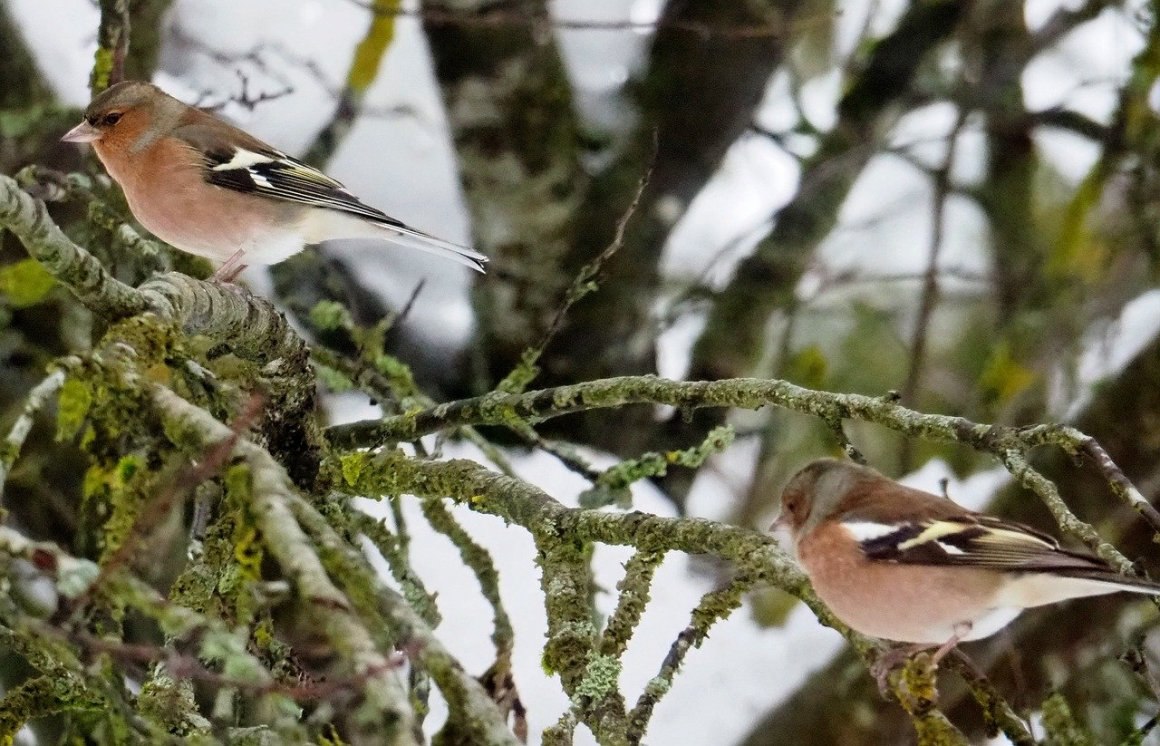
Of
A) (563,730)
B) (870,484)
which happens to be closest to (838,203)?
(870,484)

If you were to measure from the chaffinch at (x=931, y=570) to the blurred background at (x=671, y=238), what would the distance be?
4.16 feet

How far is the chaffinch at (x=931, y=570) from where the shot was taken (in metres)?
2.50

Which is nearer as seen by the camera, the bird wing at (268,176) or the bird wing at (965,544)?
the bird wing at (965,544)

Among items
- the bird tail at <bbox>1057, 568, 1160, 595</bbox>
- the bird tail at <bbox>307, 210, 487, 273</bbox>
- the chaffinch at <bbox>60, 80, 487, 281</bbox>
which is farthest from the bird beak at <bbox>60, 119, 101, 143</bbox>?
the bird tail at <bbox>1057, 568, 1160, 595</bbox>

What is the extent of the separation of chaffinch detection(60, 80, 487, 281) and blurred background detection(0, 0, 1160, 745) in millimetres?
417

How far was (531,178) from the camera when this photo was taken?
16.7 ft

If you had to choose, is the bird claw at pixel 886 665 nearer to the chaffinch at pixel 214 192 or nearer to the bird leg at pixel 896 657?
the bird leg at pixel 896 657

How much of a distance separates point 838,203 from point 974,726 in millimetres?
2421

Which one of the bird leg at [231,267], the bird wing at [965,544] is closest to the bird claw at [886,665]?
the bird wing at [965,544]

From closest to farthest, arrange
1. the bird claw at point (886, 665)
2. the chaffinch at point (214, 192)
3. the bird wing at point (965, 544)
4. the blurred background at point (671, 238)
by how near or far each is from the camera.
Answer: the bird claw at point (886, 665), the bird wing at point (965, 544), the chaffinch at point (214, 192), the blurred background at point (671, 238)

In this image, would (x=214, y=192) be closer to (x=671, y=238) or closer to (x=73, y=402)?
(x=73, y=402)

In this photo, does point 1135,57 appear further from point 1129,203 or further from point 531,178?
point 531,178

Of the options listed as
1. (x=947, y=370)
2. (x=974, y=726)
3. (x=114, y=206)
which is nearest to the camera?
(x=114, y=206)

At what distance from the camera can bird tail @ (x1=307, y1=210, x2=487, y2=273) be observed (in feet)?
11.6
